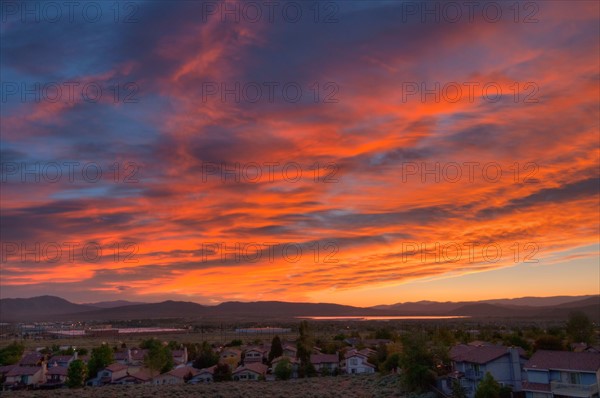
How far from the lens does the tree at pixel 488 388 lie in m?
50.8

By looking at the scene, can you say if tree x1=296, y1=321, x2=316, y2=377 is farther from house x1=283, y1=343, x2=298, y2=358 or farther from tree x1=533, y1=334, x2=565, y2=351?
tree x1=533, y1=334, x2=565, y2=351

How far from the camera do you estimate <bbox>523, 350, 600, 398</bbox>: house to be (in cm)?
4669

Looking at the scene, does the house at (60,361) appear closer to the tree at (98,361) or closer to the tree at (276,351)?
the tree at (98,361)

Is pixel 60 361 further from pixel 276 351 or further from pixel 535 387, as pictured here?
pixel 535 387

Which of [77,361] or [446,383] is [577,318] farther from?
[77,361]

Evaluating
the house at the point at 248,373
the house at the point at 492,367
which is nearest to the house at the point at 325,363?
the house at the point at 248,373

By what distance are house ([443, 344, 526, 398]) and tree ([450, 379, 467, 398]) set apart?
1.39 meters

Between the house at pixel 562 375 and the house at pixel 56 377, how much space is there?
6391cm

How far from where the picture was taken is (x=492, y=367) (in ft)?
184

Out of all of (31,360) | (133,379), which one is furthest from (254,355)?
(31,360)

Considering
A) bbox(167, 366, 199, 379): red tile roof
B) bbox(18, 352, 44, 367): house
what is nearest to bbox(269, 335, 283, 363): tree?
bbox(167, 366, 199, 379): red tile roof

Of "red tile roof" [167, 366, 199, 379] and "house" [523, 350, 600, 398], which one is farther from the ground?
"house" [523, 350, 600, 398]

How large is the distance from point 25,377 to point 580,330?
8584cm

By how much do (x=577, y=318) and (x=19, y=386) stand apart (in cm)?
8707
